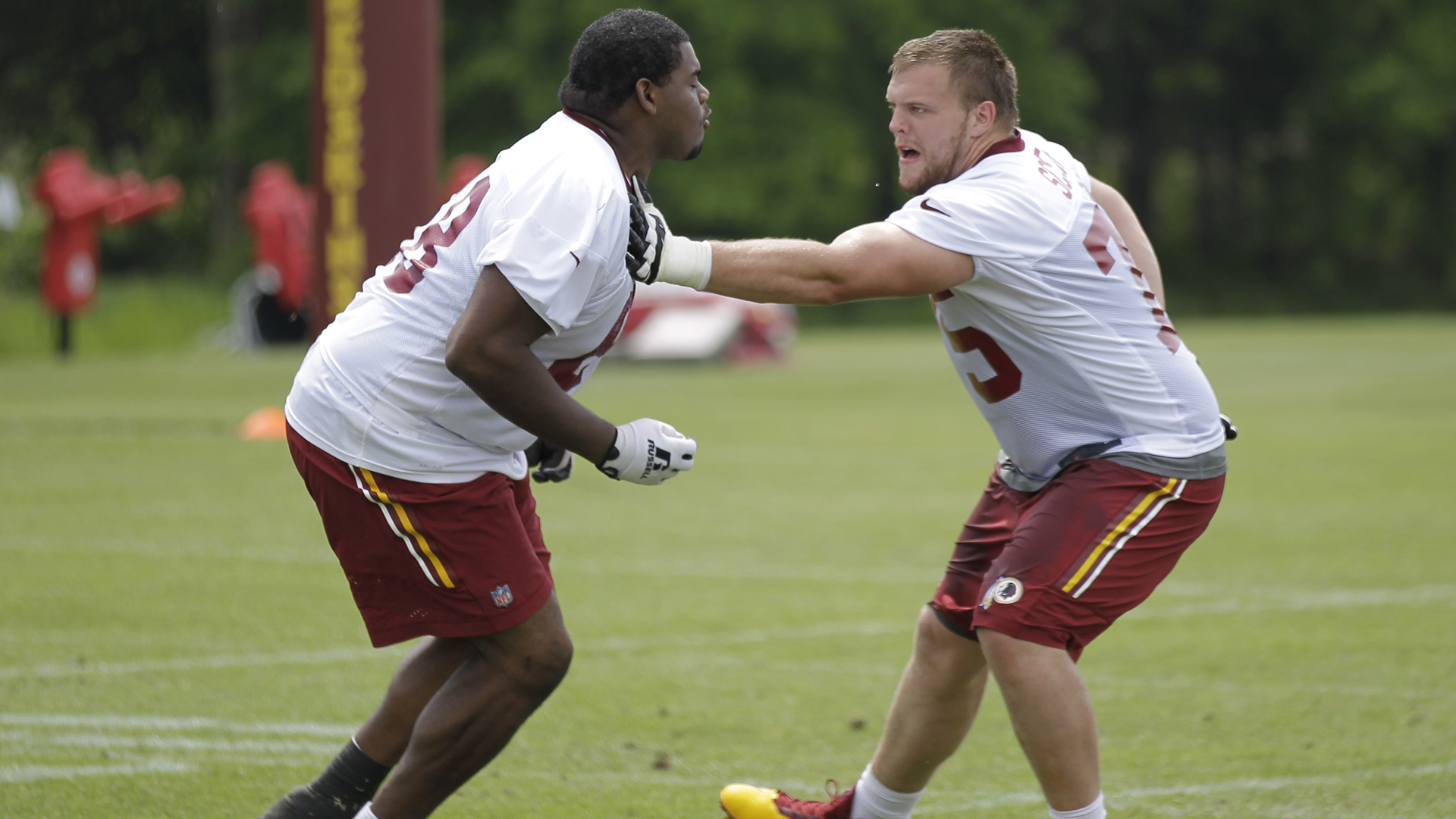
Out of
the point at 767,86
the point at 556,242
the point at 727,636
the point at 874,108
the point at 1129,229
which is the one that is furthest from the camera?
the point at 874,108

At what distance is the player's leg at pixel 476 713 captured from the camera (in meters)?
4.25

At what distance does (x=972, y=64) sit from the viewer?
4480 millimetres

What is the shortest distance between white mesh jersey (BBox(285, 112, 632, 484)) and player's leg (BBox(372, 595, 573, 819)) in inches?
16.6

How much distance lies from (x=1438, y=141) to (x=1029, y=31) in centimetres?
1318

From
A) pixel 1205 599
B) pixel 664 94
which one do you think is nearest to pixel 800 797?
pixel 664 94

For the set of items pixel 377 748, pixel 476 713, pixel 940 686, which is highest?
pixel 476 713

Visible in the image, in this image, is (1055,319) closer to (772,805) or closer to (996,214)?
(996,214)

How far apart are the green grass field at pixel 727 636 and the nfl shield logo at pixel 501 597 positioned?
3.52 feet

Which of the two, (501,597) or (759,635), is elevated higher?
(501,597)

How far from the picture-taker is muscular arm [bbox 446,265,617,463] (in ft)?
12.8

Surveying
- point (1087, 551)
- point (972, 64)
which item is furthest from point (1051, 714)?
point (972, 64)

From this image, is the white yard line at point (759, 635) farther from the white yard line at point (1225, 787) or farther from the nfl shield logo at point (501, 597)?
the nfl shield logo at point (501, 597)

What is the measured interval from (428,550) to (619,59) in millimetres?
1221

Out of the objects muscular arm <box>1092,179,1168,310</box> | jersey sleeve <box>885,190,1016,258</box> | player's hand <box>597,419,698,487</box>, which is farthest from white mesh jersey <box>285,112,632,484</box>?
muscular arm <box>1092,179,1168,310</box>
